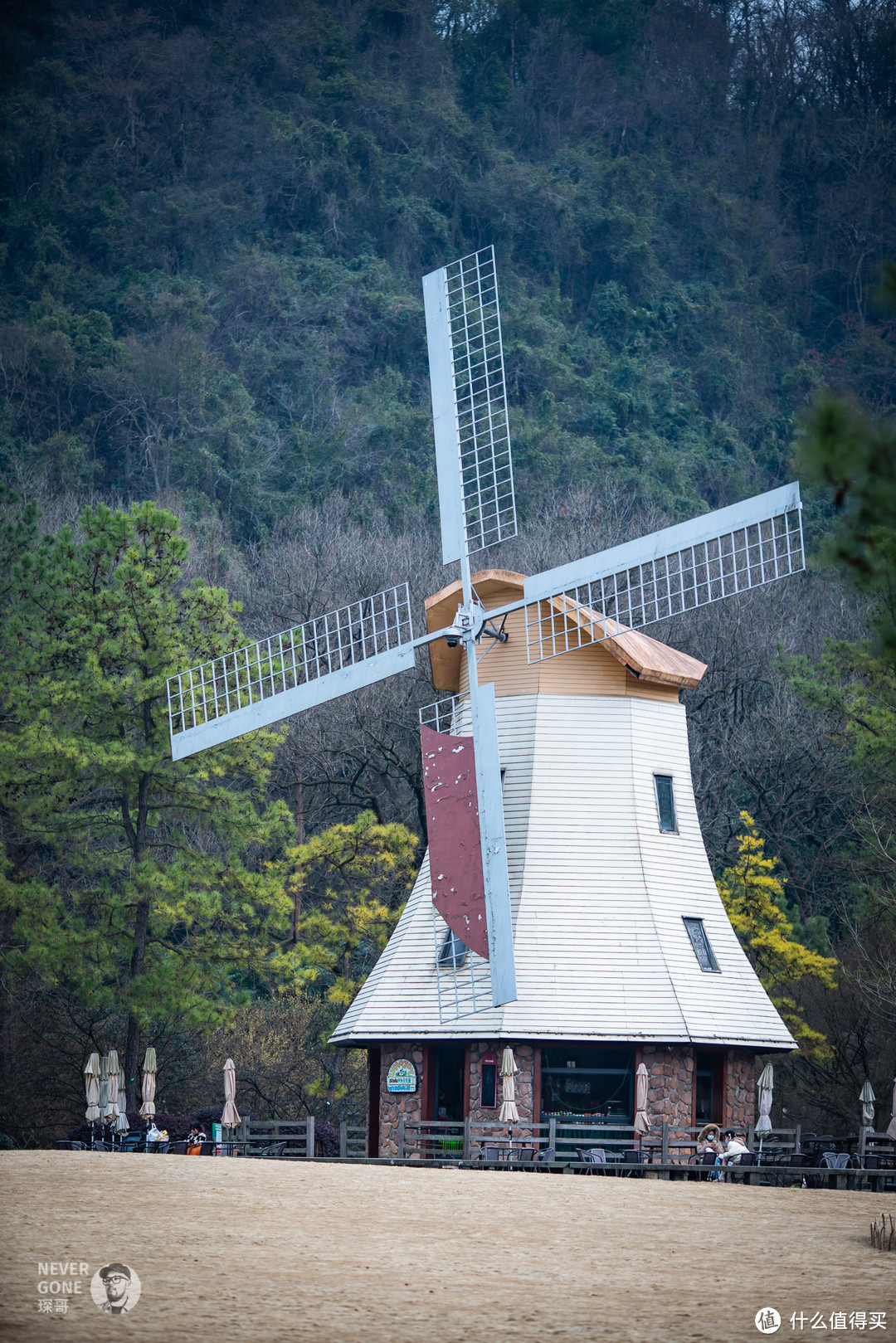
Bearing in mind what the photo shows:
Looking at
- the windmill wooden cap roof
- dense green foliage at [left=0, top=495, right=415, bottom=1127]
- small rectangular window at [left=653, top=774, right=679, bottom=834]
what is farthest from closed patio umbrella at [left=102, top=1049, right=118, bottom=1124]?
small rectangular window at [left=653, top=774, right=679, bottom=834]

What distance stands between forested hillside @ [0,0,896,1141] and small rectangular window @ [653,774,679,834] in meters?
4.28

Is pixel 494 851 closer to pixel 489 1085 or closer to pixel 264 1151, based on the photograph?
pixel 489 1085

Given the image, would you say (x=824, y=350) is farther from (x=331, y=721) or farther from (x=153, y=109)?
(x=331, y=721)

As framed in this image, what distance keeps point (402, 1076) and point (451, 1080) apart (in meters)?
1.42

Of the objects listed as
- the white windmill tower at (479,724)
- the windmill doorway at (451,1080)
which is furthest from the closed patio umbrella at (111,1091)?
the windmill doorway at (451,1080)

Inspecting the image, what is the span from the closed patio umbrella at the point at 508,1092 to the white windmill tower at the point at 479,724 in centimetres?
38

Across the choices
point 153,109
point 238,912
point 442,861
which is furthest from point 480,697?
point 153,109

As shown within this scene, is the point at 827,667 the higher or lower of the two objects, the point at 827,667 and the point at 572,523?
the lower

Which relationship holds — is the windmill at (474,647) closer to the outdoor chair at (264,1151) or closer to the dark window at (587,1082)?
the dark window at (587,1082)

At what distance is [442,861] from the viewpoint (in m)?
19.3

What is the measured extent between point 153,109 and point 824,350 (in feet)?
102

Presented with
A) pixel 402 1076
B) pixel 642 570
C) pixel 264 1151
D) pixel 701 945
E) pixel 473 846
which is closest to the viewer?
pixel 473 846

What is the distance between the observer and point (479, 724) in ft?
63.5

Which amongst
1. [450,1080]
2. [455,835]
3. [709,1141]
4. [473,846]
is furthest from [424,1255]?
[450,1080]
